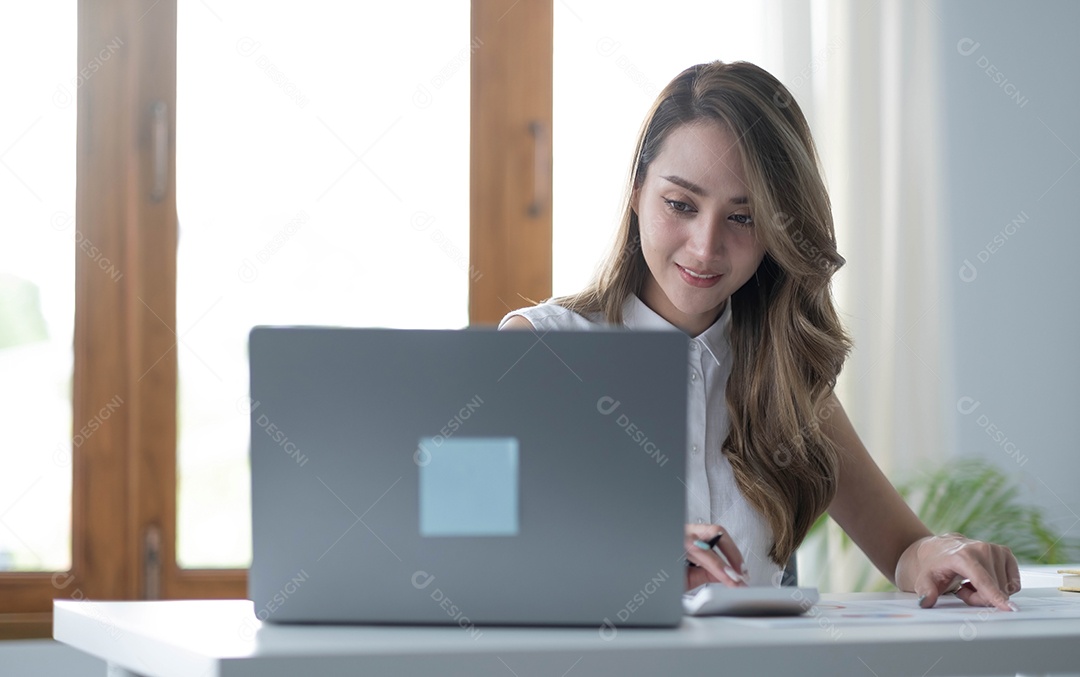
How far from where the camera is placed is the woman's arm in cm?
116

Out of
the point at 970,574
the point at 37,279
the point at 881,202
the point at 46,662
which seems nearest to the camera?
the point at 970,574

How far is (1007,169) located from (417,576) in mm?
2709

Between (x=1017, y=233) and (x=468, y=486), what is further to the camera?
(x=1017, y=233)

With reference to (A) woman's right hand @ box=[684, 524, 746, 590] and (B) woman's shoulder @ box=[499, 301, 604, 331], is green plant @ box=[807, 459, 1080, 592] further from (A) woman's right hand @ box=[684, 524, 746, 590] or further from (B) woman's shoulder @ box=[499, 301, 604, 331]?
(A) woman's right hand @ box=[684, 524, 746, 590]

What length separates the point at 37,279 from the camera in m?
2.48

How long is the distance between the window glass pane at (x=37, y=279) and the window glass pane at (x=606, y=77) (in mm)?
1118

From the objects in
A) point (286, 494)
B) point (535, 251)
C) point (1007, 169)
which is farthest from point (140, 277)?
point (1007, 169)

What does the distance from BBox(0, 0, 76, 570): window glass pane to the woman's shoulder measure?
126 centimetres

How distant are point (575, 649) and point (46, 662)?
2.01m

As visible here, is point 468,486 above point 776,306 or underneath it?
underneath

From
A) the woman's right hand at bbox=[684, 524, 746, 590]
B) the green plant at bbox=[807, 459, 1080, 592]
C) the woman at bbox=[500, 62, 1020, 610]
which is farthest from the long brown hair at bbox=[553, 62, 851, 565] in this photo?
the green plant at bbox=[807, 459, 1080, 592]

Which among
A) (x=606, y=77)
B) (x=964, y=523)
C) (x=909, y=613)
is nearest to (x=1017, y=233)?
(x=964, y=523)

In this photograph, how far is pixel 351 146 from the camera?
2.67 metres

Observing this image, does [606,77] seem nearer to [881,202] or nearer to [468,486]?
[881,202]
